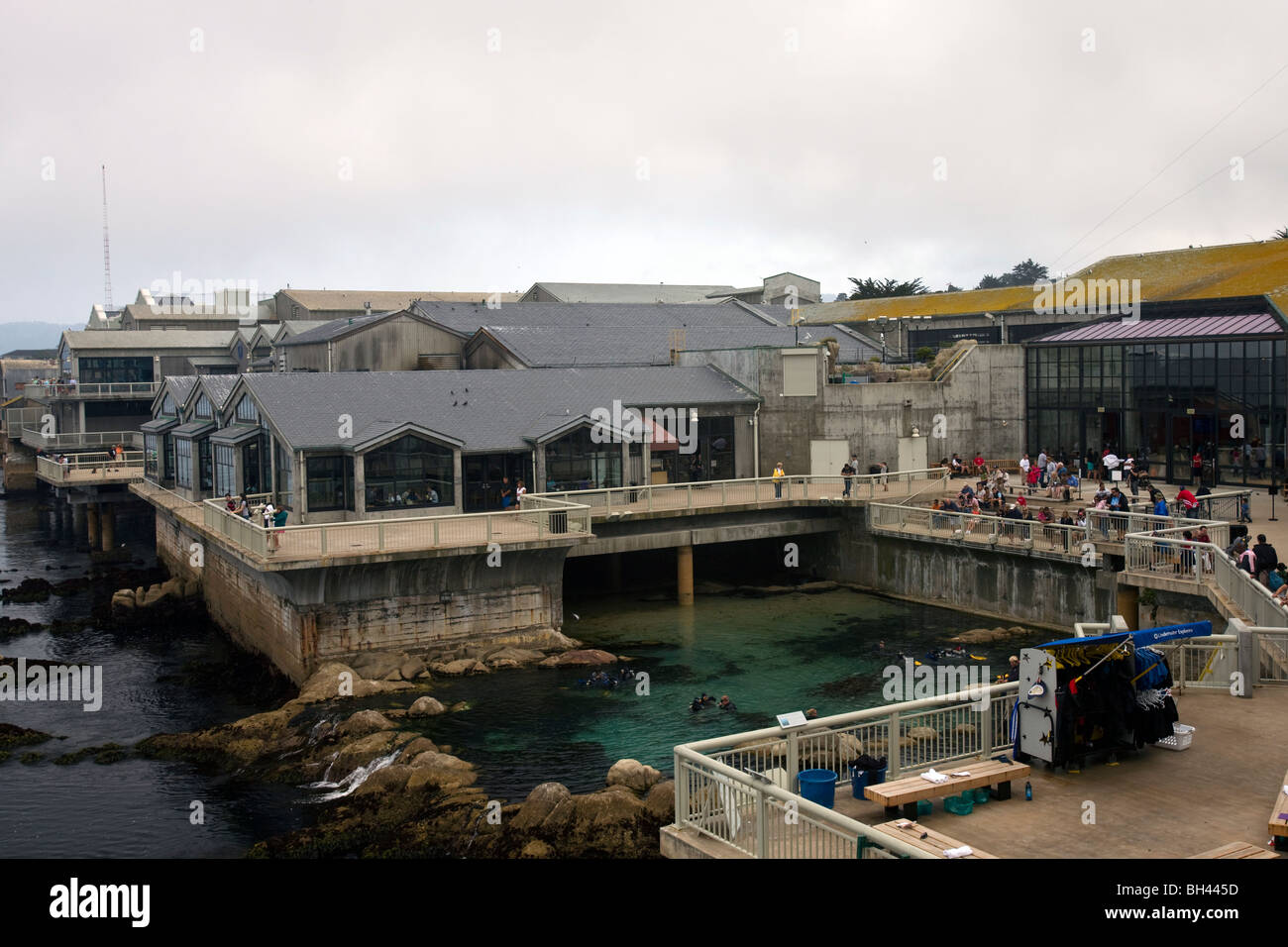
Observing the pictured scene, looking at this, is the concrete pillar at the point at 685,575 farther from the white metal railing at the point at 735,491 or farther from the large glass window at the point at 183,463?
the large glass window at the point at 183,463

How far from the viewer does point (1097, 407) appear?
50.4m

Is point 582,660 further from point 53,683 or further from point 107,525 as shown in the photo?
point 107,525

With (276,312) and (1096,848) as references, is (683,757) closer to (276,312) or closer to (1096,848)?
(1096,848)

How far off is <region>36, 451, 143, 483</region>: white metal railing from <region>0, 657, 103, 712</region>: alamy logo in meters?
24.5

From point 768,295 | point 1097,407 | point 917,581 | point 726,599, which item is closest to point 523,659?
point 726,599

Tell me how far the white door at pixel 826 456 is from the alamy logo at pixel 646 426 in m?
5.23

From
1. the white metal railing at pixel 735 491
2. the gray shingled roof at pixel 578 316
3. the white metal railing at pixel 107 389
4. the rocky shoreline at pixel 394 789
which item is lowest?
the rocky shoreline at pixel 394 789

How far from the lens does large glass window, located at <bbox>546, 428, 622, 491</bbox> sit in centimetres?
4278

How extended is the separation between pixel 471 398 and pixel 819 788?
32919mm

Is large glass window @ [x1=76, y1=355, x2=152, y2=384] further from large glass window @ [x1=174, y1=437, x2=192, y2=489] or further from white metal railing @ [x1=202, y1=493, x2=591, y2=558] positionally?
white metal railing @ [x1=202, y1=493, x2=591, y2=558]

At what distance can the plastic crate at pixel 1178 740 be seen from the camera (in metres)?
15.4
